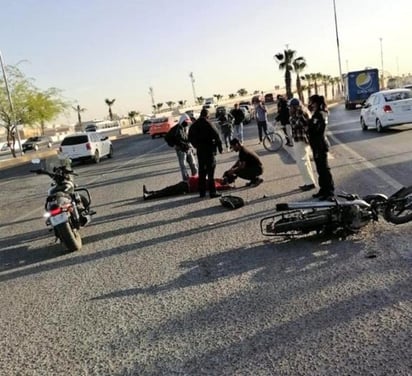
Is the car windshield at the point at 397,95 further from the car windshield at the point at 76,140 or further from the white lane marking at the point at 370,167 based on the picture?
the car windshield at the point at 76,140

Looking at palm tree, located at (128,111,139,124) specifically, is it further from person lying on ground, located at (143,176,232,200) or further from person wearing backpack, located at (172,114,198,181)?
person lying on ground, located at (143,176,232,200)

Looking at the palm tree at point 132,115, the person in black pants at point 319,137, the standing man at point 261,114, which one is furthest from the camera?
the palm tree at point 132,115

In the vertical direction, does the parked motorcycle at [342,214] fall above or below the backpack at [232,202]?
above

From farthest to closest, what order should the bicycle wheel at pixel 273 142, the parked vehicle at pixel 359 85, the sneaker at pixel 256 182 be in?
1. the parked vehicle at pixel 359 85
2. the bicycle wheel at pixel 273 142
3. the sneaker at pixel 256 182

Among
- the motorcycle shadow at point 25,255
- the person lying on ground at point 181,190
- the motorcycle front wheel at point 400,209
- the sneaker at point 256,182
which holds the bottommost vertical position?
the sneaker at point 256,182

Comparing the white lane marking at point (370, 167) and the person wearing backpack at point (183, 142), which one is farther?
the person wearing backpack at point (183, 142)

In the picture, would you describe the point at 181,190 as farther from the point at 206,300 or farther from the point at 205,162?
the point at 206,300

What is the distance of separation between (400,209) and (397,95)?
14698 mm

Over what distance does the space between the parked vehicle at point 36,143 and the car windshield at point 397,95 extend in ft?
134

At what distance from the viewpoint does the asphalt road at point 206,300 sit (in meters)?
3.54

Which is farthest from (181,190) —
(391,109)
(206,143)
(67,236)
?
(391,109)

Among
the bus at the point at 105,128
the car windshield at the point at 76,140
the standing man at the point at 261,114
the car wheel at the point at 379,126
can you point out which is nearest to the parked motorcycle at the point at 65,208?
the standing man at the point at 261,114

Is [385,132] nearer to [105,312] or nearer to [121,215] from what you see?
[121,215]

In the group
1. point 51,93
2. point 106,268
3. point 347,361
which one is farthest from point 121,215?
point 51,93
